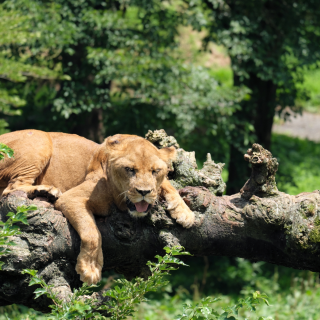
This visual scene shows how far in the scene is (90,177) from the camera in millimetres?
4145

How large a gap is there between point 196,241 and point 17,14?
5.67m

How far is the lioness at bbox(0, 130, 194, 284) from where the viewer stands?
3.74 metres

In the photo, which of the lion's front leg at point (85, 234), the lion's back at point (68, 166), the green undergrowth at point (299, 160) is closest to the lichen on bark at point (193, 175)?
the lion's back at point (68, 166)

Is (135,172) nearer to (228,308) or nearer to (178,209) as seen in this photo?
(178,209)

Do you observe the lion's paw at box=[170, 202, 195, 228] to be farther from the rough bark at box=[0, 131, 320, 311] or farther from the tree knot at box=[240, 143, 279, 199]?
the tree knot at box=[240, 143, 279, 199]

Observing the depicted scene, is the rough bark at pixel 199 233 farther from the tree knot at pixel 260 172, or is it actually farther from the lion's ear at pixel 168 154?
the lion's ear at pixel 168 154

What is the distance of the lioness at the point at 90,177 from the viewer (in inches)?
147

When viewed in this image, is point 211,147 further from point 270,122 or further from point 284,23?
point 284,23

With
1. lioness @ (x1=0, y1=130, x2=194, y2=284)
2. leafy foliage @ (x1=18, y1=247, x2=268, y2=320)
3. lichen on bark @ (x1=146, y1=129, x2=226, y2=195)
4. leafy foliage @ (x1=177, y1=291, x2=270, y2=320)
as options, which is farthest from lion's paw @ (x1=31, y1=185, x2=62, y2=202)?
leafy foliage @ (x1=177, y1=291, x2=270, y2=320)

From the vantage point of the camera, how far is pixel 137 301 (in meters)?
3.19

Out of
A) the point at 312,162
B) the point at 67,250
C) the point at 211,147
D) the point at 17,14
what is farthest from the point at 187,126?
the point at 312,162

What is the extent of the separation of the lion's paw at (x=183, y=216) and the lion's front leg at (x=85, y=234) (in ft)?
2.15

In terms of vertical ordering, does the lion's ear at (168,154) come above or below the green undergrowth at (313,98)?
above

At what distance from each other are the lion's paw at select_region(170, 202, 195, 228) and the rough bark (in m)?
0.06
